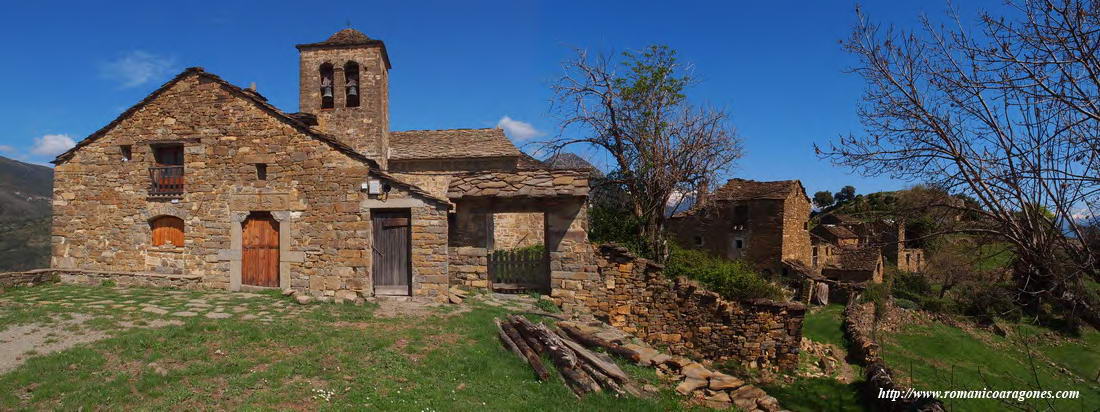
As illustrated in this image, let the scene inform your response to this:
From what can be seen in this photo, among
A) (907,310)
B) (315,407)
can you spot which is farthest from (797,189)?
(315,407)

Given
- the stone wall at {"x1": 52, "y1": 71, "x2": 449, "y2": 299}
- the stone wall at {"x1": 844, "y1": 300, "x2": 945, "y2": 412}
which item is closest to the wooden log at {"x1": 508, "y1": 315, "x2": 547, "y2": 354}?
the stone wall at {"x1": 52, "y1": 71, "x2": 449, "y2": 299}

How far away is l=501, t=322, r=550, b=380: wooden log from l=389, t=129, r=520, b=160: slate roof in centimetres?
1328

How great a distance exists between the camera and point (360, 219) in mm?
12414

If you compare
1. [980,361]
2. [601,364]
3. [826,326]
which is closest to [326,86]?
[601,364]

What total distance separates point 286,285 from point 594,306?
7443 mm

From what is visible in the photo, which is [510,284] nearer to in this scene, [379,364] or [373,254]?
[373,254]

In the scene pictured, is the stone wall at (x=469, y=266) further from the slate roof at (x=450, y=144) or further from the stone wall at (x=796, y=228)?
the stone wall at (x=796, y=228)

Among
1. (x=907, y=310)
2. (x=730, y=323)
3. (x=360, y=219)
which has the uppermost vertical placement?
(x=360, y=219)

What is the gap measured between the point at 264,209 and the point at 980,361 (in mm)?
21662

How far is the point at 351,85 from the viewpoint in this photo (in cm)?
2075

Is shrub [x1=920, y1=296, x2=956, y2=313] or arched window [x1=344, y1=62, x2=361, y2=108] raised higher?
arched window [x1=344, y1=62, x2=361, y2=108]

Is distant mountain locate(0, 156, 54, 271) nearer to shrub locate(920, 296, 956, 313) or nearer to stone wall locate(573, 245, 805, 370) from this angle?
stone wall locate(573, 245, 805, 370)

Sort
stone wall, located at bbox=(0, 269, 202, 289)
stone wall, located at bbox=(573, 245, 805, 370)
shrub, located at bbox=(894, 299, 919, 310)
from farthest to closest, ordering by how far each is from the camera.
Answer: shrub, located at bbox=(894, 299, 919, 310), stone wall, located at bbox=(573, 245, 805, 370), stone wall, located at bbox=(0, 269, 202, 289)

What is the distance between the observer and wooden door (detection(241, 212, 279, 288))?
13.0 m
